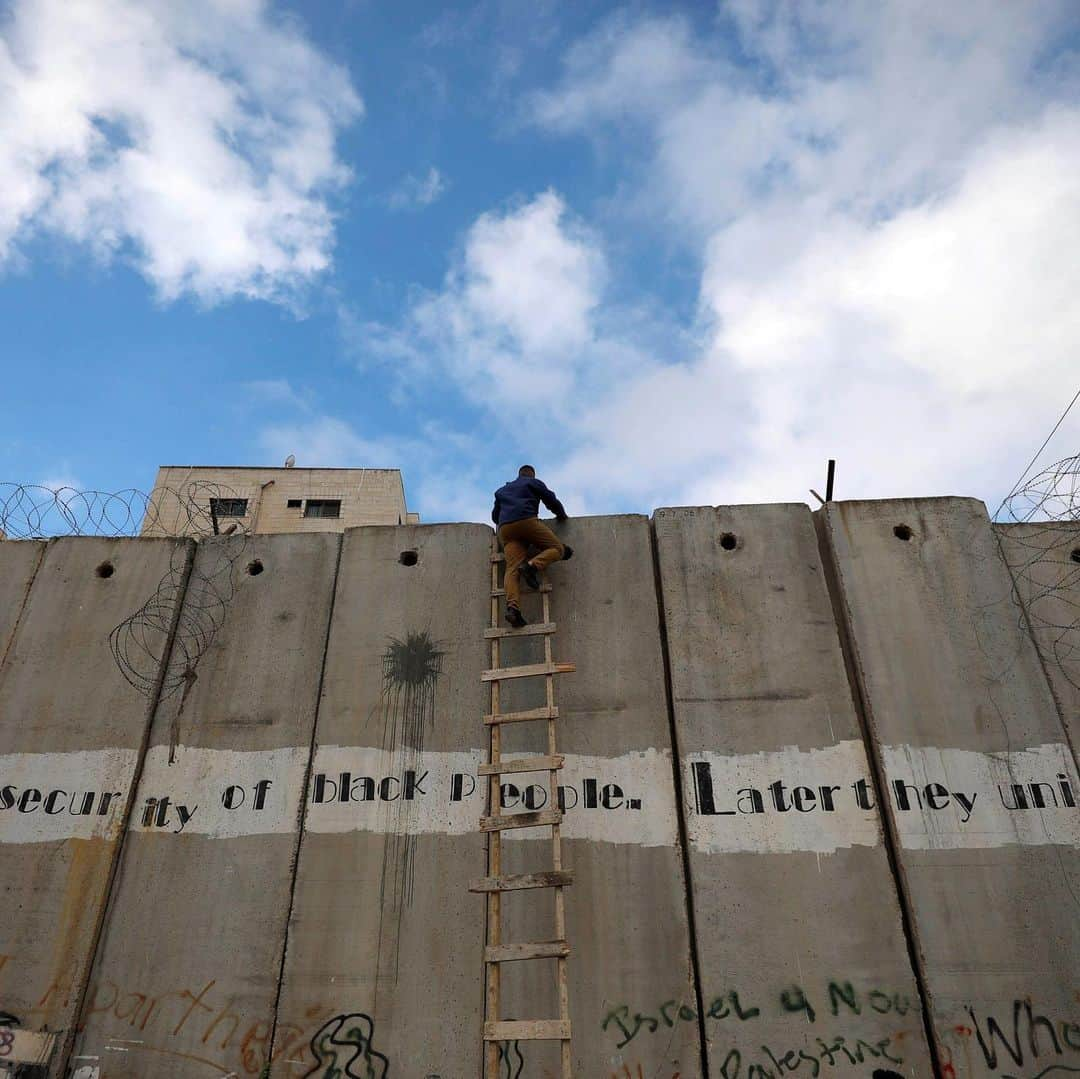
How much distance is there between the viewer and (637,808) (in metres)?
6.52

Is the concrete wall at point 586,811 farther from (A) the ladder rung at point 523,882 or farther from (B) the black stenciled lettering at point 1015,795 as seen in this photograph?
(A) the ladder rung at point 523,882

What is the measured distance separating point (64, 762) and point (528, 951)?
418 centimetres

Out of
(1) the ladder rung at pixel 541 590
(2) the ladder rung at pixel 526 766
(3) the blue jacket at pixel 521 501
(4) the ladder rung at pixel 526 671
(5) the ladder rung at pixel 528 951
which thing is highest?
(3) the blue jacket at pixel 521 501

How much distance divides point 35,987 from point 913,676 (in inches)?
273

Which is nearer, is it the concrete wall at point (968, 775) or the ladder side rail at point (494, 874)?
the ladder side rail at point (494, 874)

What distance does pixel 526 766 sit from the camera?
6.30 meters

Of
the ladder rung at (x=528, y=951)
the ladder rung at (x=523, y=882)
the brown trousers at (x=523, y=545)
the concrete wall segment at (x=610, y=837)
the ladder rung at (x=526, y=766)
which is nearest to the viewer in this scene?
the ladder rung at (x=528, y=951)

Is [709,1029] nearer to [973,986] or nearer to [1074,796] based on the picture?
[973,986]

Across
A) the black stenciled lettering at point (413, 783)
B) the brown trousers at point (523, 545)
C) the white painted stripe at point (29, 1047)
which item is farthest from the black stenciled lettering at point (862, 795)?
the white painted stripe at point (29, 1047)

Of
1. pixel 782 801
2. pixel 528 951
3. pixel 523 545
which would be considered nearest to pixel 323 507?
pixel 523 545

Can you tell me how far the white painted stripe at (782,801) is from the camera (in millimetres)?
6328

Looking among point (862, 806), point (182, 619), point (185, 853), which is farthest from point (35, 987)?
point (862, 806)

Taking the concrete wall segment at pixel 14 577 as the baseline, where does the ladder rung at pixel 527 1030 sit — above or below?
below

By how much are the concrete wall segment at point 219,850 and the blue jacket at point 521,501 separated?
165 centimetres
